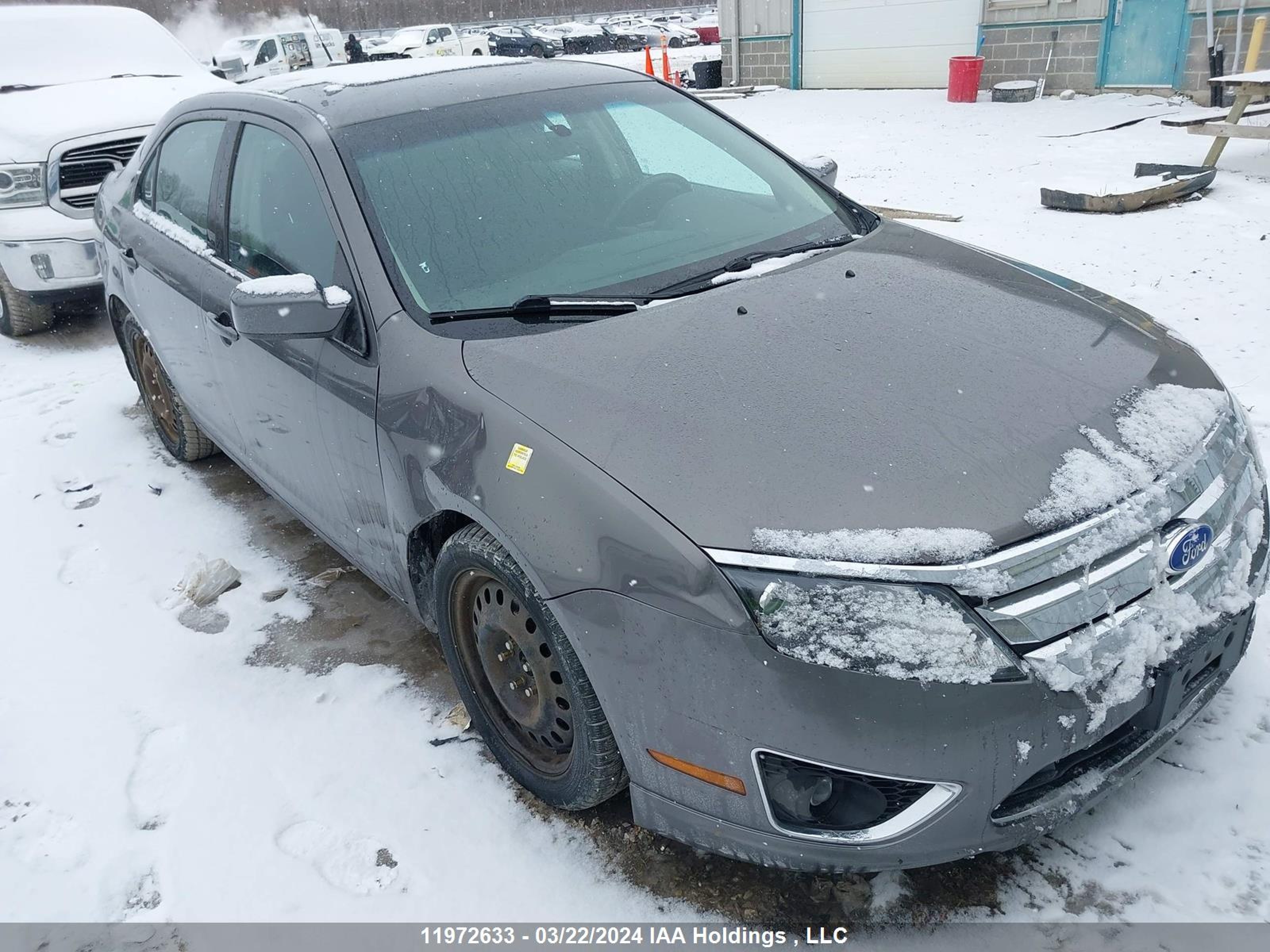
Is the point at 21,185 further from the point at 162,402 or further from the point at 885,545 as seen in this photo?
the point at 885,545

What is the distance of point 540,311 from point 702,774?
123cm

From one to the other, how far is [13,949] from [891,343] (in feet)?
8.26

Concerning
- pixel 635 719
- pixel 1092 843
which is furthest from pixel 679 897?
pixel 1092 843

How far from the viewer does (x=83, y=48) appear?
24.3ft

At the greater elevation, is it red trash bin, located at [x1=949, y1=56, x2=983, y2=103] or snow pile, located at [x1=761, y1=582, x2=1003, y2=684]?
red trash bin, located at [x1=949, y1=56, x2=983, y2=103]

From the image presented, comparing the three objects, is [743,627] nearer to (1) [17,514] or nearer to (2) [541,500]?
(2) [541,500]

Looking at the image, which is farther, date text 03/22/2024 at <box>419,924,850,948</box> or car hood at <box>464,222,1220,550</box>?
date text 03/22/2024 at <box>419,924,850,948</box>

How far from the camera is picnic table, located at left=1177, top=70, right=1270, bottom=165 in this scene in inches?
287

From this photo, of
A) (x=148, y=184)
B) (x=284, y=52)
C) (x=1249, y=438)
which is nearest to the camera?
(x=1249, y=438)

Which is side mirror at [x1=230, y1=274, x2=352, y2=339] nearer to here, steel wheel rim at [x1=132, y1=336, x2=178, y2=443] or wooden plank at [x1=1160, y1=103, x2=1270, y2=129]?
steel wheel rim at [x1=132, y1=336, x2=178, y2=443]

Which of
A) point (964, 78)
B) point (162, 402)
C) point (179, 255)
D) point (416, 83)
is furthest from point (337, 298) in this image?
point (964, 78)

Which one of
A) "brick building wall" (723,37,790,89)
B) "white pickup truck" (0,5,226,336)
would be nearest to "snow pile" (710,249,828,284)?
"white pickup truck" (0,5,226,336)

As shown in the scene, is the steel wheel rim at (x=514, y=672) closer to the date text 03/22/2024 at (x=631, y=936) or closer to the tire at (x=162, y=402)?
the date text 03/22/2024 at (x=631, y=936)

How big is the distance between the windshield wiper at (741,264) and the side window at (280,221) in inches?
33.6
